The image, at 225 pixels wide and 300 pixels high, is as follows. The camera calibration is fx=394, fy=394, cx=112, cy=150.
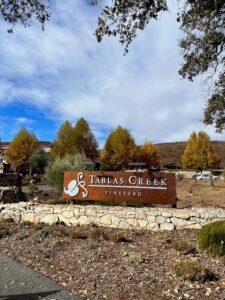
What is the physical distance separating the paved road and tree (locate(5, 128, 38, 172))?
62761 millimetres

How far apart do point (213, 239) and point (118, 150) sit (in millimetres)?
58034

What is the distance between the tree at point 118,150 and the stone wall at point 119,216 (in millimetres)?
51688

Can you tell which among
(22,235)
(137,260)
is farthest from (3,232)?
(137,260)

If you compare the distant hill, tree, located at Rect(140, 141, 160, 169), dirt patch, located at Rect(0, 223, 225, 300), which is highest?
the distant hill

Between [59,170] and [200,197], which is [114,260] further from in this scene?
[200,197]

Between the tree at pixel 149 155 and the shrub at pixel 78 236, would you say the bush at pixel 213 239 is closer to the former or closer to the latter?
the shrub at pixel 78 236

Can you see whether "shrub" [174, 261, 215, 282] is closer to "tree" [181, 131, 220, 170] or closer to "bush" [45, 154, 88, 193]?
"bush" [45, 154, 88, 193]

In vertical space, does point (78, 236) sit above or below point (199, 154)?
below

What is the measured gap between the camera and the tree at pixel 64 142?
5983 cm

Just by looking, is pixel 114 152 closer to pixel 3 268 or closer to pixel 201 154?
pixel 201 154

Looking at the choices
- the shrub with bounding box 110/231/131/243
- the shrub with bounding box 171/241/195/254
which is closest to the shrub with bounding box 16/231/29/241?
the shrub with bounding box 110/231/131/243

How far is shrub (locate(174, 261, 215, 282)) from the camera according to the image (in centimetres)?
740

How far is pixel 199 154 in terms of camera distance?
245 feet

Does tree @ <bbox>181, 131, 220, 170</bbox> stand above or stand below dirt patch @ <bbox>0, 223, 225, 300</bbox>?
above
